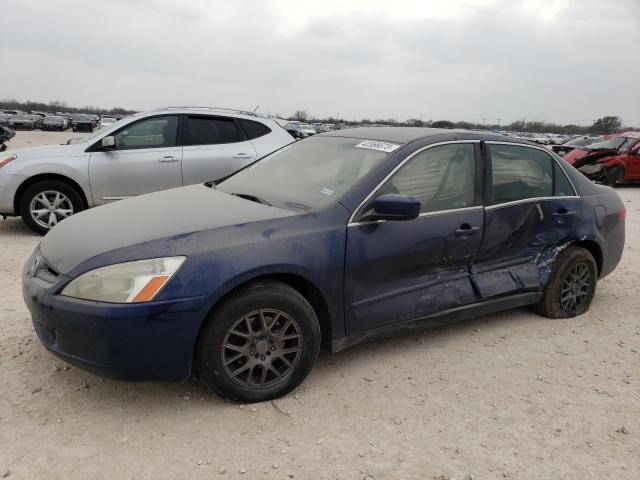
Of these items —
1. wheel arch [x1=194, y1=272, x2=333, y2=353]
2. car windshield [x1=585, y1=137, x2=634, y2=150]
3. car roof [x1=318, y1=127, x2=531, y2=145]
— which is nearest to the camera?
wheel arch [x1=194, y1=272, x2=333, y2=353]

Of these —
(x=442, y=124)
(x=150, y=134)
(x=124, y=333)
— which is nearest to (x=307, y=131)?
(x=150, y=134)

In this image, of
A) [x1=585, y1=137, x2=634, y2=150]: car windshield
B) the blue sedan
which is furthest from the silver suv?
[x1=585, y1=137, x2=634, y2=150]: car windshield

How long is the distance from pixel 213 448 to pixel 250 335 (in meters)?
0.59

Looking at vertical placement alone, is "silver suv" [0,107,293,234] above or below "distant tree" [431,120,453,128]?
below

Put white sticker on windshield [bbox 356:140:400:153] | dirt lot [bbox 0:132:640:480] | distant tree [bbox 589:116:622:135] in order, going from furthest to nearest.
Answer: distant tree [bbox 589:116:622:135] < white sticker on windshield [bbox 356:140:400:153] < dirt lot [bbox 0:132:640:480]

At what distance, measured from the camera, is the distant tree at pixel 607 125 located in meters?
65.6

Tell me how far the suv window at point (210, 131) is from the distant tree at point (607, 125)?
224ft

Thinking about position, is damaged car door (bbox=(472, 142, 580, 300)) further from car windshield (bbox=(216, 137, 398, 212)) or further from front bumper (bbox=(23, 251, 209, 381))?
front bumper (bbox=(23, 251, 209, 381))

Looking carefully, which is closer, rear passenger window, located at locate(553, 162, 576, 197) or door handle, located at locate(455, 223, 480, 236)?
door handle, located at locate(455, 223, 480, 236)

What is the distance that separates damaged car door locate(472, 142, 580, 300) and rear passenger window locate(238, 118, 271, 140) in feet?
13.9

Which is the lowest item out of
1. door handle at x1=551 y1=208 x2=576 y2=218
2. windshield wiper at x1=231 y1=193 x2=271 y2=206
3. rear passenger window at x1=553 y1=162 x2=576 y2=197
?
door handle at x1=551 y1=208 x2=576 y2=218

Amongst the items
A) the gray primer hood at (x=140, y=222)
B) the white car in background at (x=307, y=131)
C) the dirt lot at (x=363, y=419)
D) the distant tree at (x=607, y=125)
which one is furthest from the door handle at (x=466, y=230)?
the distant tree at (x=607, y=125)

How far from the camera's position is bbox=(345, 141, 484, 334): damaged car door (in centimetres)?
314

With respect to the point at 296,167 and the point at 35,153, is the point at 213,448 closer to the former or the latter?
the point at 296,167
